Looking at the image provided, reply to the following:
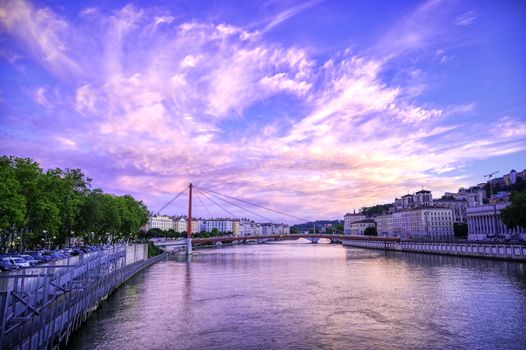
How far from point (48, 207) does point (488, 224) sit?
72322 mm

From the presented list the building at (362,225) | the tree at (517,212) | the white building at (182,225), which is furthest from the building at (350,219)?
the tree at (517,212)

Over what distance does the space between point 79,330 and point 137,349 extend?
4.00 meters

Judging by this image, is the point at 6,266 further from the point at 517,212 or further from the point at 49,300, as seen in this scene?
the point at 517,212

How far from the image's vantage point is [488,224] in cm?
7469

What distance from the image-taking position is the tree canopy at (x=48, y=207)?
22.9 m

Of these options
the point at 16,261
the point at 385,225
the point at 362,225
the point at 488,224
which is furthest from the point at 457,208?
the point at 16,261

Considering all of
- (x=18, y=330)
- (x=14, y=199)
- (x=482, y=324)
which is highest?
(x=14, y=199)

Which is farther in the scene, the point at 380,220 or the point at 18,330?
the point at 380,220

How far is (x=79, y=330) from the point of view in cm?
1642

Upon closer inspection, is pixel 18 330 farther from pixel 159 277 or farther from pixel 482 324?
pixel 159 277

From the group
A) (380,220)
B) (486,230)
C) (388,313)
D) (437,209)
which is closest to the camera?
(388,313)

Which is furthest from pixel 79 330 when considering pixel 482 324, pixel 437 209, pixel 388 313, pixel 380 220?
pixel 380 220

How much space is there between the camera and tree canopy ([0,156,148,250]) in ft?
75.2

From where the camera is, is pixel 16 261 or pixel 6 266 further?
pixel 16 261
